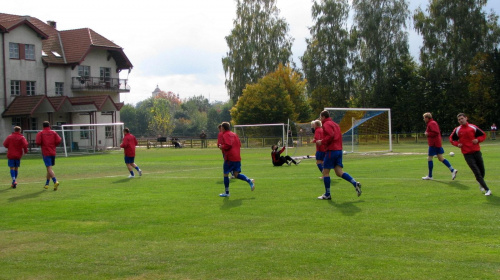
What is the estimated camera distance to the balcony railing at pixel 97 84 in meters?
56.8

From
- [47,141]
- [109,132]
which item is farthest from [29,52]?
[47,141]

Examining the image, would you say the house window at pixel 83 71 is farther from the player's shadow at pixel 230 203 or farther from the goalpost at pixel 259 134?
the player's shadow at pixel 230 203

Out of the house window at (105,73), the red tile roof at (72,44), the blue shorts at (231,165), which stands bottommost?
the blue shorts at (231,165)

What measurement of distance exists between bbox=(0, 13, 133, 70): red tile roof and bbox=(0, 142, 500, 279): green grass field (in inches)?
1740

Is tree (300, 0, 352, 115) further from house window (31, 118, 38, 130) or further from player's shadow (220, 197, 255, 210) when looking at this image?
player's shadow (220, 197, 255, 210)

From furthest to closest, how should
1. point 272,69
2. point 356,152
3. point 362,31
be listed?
point 272,69, point 362,31, point 356,152

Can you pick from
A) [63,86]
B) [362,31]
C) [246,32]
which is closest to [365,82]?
[362,31]

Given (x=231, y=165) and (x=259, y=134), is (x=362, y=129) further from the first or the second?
(x=231, y=165)

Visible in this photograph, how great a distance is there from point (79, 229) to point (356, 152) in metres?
26.8

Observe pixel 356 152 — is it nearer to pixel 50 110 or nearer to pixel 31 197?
pixel 31 197

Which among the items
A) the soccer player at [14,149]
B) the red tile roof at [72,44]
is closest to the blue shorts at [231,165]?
the soccer player at [14,149]

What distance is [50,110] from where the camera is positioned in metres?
50.2

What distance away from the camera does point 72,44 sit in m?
58.2

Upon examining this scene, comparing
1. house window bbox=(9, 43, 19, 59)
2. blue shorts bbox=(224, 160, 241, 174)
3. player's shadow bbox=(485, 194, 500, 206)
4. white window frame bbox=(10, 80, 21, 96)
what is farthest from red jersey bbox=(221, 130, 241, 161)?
white window frame bbox=(10, 80, 21, 96)
